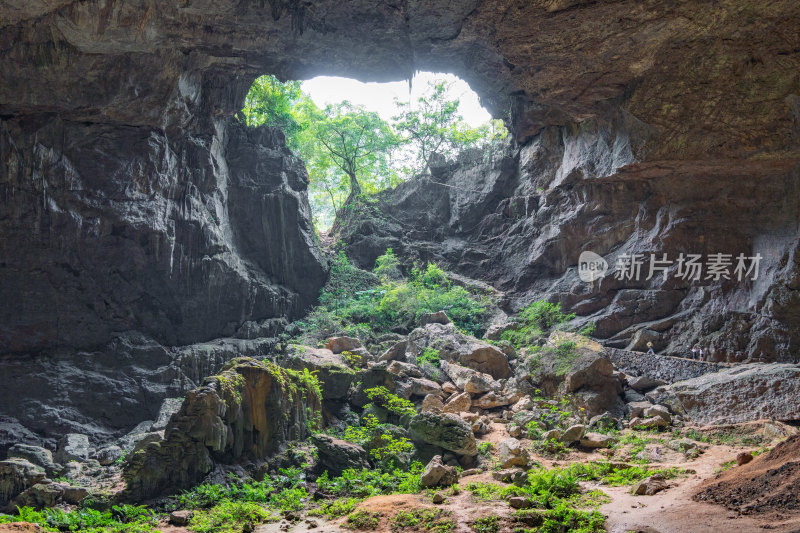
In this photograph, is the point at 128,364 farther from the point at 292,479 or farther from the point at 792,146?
the point at 792,146

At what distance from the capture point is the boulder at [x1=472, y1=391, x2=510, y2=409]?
375 inches

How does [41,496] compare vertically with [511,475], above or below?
below

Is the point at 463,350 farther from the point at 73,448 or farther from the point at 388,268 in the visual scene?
the point at 73,448

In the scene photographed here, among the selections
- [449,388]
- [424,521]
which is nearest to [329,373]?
[449,388]

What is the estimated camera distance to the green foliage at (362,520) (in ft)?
16.4

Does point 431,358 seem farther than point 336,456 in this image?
Yes

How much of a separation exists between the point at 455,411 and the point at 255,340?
613cm

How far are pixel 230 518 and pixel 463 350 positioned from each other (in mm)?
6807

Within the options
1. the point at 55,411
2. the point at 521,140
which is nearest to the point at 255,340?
the point at 55,411

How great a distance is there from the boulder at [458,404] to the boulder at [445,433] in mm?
1935

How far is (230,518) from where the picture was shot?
17.6 ft

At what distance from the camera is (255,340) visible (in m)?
12.9

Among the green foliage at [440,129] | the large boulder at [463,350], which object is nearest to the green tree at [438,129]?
the green foliage at [440,129]

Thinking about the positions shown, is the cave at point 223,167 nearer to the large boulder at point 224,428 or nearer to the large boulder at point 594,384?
the large boulder at point 594,384
